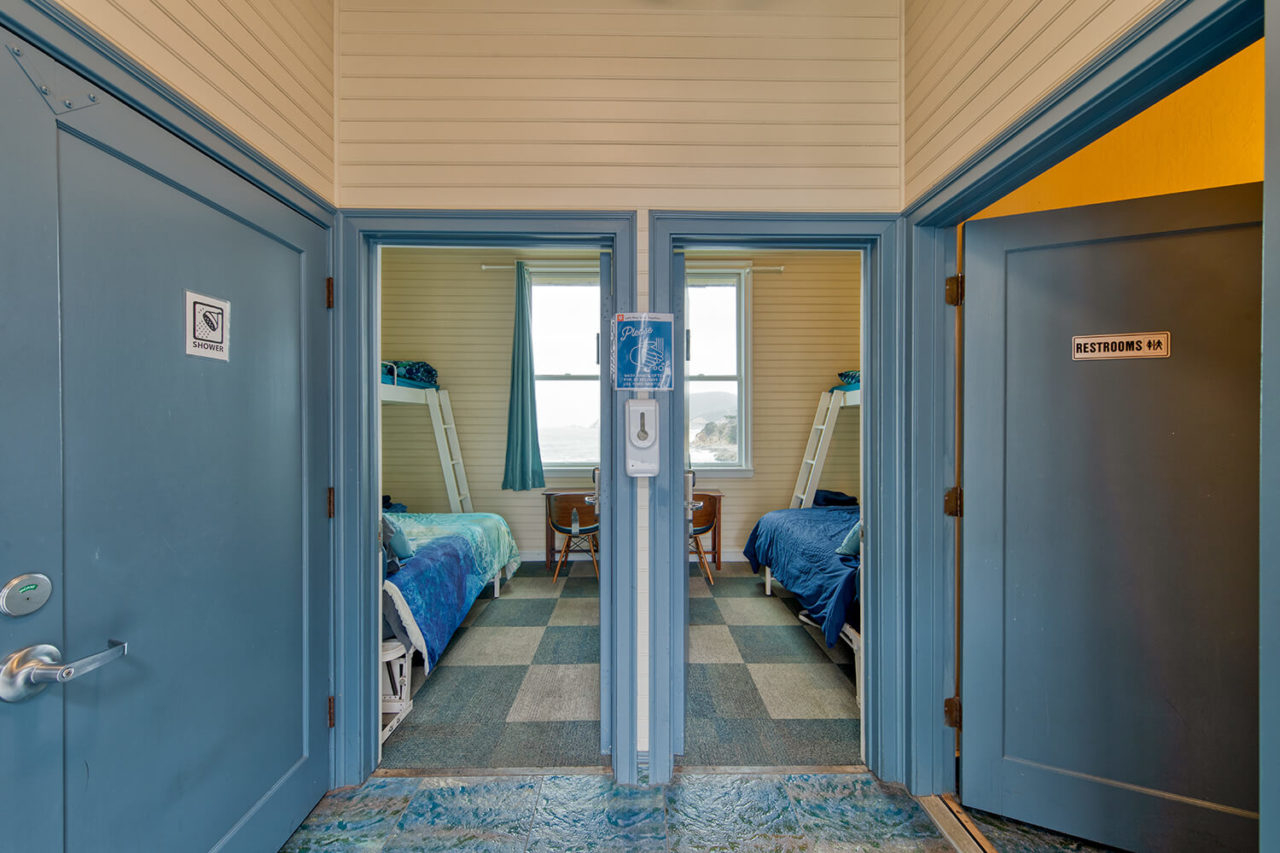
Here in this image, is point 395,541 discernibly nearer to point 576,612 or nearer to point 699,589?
point 576,612

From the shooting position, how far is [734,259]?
469 centimetres

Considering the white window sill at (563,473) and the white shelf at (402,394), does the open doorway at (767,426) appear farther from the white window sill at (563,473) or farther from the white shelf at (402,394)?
the white shelf at (402,394)

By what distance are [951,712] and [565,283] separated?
4.24m

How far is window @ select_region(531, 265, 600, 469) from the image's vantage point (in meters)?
4.80

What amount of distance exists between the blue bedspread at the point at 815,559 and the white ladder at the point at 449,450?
2.58 metres

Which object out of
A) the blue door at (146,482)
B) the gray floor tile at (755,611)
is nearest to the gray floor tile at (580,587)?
the gray floor tile at (755,611)

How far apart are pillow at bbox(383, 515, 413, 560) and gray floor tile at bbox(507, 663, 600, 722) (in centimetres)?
90

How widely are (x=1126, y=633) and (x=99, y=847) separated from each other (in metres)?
2.62

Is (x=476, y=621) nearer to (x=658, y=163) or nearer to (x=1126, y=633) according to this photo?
(x=658, y=163)

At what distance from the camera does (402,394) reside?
12.6ft

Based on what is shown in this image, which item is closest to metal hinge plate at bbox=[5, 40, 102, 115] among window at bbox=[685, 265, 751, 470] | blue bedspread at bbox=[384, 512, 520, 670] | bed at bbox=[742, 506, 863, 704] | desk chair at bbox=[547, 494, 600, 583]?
blue bedspread at bbox=[384, 512, 520, 670]

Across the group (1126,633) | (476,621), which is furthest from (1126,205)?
(476,621)

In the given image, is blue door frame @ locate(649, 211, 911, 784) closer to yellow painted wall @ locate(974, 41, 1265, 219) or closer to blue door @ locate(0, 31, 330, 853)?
yellow painted wall @ locate(974, 41, 1265, 219)

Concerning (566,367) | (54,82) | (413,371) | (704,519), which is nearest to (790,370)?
(704,519)
